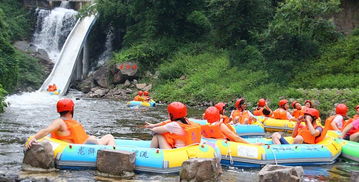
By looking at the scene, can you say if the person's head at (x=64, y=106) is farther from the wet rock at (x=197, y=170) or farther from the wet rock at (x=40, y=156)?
the wet rock at (x=197, y=170)

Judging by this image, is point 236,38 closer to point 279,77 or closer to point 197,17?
point 197,17

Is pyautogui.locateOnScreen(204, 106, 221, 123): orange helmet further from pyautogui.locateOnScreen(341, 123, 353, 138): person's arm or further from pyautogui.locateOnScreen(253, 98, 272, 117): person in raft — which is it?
pyautogui.locateOnScreen(253, 98, 272, 117): person in raft

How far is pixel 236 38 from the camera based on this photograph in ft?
91.7

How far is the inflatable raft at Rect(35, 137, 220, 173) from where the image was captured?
788 centimetres

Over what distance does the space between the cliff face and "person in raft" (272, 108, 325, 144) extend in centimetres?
1688

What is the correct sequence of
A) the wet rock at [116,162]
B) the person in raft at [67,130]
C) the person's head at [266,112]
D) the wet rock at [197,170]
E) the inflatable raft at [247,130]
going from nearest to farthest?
the wet rock at [197,170], the wet rock at [116,162], the person in raft at [67,130], the inflatable raft at [247,130], the person's head at [266,112]

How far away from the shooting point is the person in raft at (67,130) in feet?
26.4

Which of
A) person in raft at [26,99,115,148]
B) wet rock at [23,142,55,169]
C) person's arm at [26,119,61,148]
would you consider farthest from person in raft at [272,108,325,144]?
wet rock at [23,142,55,169]

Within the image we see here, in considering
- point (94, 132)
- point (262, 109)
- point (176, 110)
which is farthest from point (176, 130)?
point (262, 109)

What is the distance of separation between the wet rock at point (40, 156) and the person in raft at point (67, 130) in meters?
0.14

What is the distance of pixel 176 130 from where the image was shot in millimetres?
8109

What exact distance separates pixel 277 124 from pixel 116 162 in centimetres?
811

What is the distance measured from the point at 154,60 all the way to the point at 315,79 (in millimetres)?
12083

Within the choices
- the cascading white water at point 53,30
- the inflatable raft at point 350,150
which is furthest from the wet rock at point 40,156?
the cascading white water at point 53,30
